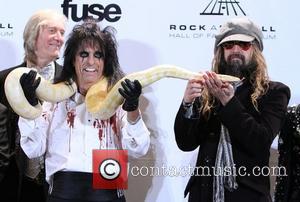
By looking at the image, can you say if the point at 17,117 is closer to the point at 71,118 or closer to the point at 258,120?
the point at 71,118

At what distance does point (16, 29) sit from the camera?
8.02 ft

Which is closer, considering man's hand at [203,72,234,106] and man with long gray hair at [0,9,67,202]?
man's hand at [203,72,234,106]

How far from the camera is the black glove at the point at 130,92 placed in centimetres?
170

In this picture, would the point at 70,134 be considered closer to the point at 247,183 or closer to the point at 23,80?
the point at 23,80

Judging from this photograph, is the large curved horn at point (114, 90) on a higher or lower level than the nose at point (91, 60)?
lower

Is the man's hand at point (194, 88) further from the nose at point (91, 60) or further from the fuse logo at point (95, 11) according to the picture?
the fuse logo at point (95, 11)

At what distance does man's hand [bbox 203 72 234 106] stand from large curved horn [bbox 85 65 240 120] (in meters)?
0.02

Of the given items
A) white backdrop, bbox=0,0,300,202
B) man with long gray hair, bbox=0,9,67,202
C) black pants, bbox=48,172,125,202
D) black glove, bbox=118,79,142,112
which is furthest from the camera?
white backdrop, bbox=0,0,300,202

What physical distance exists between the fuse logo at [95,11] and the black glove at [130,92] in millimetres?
741

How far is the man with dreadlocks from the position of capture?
5.93 ft

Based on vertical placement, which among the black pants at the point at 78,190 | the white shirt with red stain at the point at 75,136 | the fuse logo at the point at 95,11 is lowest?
the black pants at the point at 78,190

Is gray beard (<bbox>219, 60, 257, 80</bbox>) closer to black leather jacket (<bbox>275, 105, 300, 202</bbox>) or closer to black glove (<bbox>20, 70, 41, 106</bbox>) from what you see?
black leather jacket (<bbox>275, 105, 300, 202</bbox>)

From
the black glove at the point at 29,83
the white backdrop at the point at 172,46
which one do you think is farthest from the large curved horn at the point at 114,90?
the white backdrop at the point at 172,46

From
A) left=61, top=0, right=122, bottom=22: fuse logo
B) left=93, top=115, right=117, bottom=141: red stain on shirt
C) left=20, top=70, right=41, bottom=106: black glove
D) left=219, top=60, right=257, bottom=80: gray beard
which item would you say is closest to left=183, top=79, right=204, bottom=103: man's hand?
left=219, top=60, right=257, bottom=80: gray beard
